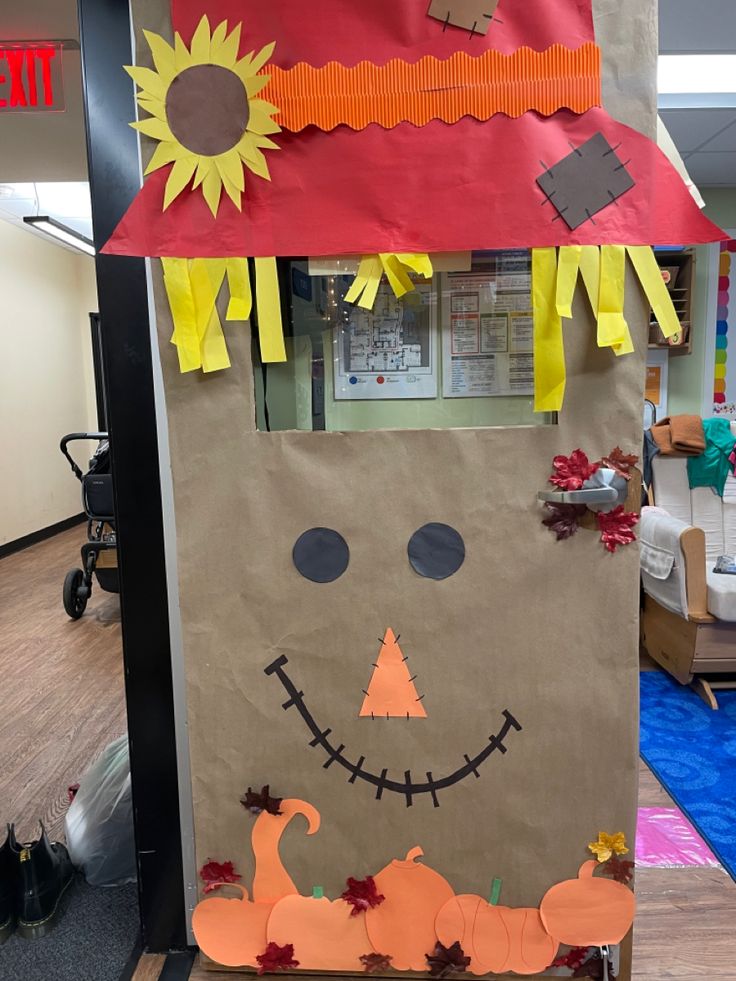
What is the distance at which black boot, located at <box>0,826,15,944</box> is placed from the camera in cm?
146

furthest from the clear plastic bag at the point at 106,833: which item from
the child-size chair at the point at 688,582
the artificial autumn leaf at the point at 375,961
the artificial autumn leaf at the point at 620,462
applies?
the child-size chair at the point at 688,582

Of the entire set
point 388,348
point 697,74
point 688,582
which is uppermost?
point 697,74

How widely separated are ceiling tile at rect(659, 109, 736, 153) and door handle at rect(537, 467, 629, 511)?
286cm

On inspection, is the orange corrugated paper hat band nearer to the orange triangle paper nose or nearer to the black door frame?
the black door frame

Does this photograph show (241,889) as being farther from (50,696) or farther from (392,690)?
(50,696)

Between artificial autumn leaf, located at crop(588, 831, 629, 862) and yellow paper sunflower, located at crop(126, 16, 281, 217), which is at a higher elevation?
yellow paper sunflower, located at crop(126, 16, 281, 217)

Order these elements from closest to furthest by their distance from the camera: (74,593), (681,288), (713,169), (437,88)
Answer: (437,88) < (74,593) < (713,169) < (681,288)

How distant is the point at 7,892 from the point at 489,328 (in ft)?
5.14

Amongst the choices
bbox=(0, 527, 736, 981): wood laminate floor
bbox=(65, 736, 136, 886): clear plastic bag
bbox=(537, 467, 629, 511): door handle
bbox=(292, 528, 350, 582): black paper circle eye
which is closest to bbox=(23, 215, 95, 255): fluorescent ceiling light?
bbox=(0, 527, 736, 981): wood laminate floor

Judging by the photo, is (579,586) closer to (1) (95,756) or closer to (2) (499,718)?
(2) (499,718)

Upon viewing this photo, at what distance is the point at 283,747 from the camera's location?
1208mm

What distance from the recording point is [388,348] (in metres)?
1.24

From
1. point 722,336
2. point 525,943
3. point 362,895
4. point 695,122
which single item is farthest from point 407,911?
point 722,336

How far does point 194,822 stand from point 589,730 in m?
0.74
